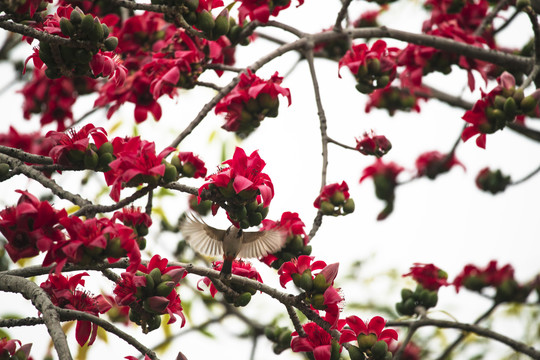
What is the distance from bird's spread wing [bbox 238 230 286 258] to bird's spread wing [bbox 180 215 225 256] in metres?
0.07

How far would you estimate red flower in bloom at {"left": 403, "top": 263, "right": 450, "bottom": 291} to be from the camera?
2.31 meters

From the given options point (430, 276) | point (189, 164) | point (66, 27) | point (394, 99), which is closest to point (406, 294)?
point (430, 276)

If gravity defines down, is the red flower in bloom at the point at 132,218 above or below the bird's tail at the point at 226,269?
above

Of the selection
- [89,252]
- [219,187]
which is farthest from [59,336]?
[219,187]

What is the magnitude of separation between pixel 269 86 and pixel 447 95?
1.32 meters

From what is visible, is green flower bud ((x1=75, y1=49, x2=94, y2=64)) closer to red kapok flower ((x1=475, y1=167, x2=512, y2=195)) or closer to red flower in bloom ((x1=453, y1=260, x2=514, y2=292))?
red flower in bloom ((x1=453, y1=260, x2=514, y2=292))

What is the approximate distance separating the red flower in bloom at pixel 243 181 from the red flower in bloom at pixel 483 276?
1.68 m

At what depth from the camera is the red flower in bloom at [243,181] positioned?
4.65 ft

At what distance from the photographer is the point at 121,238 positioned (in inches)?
53.2

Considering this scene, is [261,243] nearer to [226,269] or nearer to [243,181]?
[226,269]

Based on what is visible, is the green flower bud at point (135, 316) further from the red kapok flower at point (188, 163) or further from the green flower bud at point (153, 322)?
the red kapok flower at point (188, 163)

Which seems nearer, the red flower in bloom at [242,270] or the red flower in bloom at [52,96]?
the red flower in bloom at [242,270]

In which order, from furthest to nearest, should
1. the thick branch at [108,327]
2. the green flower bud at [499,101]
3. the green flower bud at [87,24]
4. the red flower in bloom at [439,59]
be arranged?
1. the red flower in bloom at [439,59]
2. the green flower bud at [499,101]
3. the green flower bud at [87,24]
4. the thick branch at [108,327]

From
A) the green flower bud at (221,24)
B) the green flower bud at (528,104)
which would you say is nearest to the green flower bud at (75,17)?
the green flower bud at (221,24)
